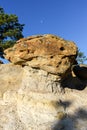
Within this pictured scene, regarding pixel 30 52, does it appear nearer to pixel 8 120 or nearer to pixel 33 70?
pixel 33 70

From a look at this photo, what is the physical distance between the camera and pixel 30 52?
8836 mm

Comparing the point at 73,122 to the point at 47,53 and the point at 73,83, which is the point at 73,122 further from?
the point at 73,83

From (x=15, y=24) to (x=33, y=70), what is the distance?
1535 cm

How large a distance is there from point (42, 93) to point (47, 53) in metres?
1.29

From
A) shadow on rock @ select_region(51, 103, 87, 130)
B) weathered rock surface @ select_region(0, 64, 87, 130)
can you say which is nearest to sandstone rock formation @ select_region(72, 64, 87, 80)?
weathered rock surface @ select_region(0, 64, 87, 130)

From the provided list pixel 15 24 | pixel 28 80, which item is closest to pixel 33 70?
pixel 28 80

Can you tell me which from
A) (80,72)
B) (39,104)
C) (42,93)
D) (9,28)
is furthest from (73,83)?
(9,28)

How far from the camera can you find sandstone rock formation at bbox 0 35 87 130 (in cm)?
800

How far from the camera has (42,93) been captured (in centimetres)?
860

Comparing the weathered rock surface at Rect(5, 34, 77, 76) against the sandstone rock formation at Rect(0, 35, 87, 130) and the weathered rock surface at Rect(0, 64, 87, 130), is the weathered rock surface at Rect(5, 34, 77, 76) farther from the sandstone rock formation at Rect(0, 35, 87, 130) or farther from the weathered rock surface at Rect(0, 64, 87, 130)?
the weathered rock surface at Rect(0, 64, 87, 130)

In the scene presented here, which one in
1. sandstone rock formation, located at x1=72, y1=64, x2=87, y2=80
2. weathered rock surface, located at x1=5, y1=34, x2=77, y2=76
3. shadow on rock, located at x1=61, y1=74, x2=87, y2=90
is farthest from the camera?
sandstone rock formation, located at x1=72, y1=64, x2=87, y2=80

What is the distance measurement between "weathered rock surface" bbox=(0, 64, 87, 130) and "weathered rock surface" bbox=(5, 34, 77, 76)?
274 mm

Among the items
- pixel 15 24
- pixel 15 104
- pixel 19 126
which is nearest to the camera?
pixel 19 126

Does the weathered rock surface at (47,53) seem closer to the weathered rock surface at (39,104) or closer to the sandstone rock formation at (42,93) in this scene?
the sandstone rock formation at (42,93)
